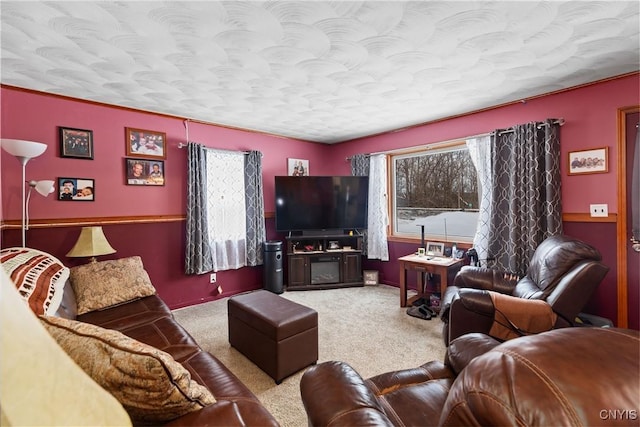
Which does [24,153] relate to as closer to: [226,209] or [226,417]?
[226,209]

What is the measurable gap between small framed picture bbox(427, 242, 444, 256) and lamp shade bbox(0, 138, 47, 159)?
419cm

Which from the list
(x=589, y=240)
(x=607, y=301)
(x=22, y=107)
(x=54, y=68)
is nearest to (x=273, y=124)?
(x=54, y=68)

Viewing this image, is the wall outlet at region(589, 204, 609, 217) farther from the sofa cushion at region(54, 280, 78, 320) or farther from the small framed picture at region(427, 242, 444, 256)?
the sofa cushion at region(54, 280, 78, 320)

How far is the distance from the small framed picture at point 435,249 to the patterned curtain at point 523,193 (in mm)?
544

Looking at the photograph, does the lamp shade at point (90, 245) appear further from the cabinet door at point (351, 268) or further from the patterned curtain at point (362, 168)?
the patterned curtain at point (362, 168)

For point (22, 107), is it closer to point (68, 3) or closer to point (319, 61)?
point (68, 3)

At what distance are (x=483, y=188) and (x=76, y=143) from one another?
181 inches

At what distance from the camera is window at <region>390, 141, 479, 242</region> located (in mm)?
3789

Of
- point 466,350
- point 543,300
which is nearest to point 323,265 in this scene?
point 543,300

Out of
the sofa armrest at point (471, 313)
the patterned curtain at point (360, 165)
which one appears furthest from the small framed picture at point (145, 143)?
the sofa armrest at point (471, 313)

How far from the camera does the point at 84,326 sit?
3.05 ft

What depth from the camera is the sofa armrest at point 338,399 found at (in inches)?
36.8

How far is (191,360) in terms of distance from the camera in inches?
64.1

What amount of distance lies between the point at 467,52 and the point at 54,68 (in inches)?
129
